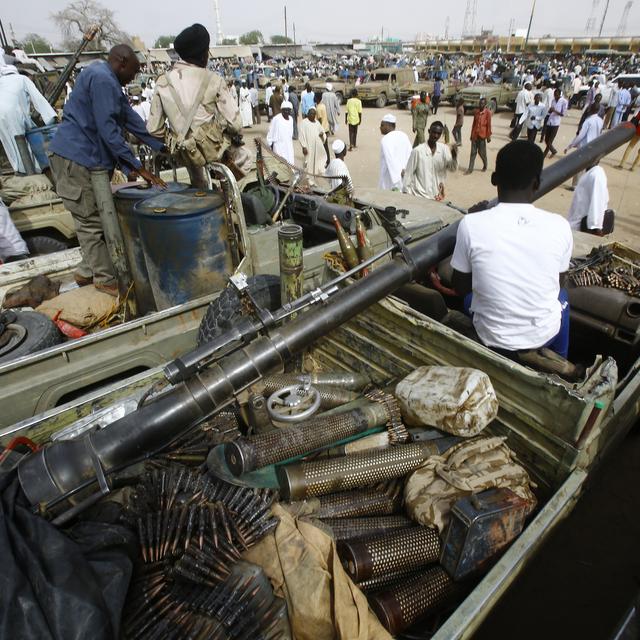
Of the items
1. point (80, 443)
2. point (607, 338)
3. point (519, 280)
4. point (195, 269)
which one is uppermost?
point (519, 280)

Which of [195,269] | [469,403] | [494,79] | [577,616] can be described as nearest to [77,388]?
[195,269]

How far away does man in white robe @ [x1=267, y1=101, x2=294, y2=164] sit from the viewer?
37.4 ft

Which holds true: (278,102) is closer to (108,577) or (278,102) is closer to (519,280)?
(519,280)

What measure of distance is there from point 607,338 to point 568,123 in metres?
22.8

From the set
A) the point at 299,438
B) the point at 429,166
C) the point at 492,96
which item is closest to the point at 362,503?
the point at 299,438

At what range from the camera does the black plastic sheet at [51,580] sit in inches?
55.2

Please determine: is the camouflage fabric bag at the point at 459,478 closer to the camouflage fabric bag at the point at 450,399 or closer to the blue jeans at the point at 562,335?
the camouflage fabric bag at the point at 450,399

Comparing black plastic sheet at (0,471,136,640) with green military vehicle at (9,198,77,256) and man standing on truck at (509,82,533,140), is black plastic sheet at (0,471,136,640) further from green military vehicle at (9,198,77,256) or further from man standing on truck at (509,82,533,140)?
man standing on truck at (509,82,533,140)

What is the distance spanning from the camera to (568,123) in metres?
21.5

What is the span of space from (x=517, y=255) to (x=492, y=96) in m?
24.4

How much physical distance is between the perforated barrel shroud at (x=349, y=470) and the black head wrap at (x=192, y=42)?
12.8ft

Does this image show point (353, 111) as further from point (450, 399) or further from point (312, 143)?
point (450, 399)

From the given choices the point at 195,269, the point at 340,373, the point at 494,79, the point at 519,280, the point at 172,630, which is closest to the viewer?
the point at 172,630

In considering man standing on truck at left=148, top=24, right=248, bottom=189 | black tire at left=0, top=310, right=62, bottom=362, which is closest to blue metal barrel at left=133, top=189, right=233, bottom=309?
man standing on truck at left=148, top=24, right=248, bottom=189
